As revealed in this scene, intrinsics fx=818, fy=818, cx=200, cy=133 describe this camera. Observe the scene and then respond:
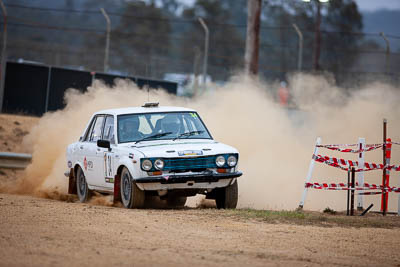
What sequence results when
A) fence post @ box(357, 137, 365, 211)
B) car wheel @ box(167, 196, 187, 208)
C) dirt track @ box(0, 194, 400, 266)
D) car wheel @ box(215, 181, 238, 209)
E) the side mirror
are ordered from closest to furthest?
dirt track @ box(0, 194, 400, 266) < car wheel @ box(215, 181, 238, 209) < the side mirror < fence post @ box(357, 137, 365, 211) < car wheel @ box(167, 196, 187, 208)

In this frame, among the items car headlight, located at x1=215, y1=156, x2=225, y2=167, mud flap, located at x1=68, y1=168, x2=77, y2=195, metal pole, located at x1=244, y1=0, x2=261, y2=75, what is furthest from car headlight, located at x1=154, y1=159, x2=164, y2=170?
metal pole, located at x1=244, y1=0, x2=261, y2=75

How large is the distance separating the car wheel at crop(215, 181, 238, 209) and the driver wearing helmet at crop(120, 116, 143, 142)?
160 centimetres

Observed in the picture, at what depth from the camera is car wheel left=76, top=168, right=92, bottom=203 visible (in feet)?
47.6

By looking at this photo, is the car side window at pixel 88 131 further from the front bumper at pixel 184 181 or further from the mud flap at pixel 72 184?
the front bumper at pixel 184 181

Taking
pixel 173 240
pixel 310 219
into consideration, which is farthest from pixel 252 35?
pixel 173 240

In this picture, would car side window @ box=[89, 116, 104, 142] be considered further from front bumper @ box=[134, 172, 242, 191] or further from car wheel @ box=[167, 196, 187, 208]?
front bumper @ box=[134, 172, 242, 191]

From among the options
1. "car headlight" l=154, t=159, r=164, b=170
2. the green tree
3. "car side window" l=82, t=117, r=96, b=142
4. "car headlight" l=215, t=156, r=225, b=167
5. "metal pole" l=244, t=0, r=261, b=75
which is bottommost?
"car headlight" l=154, t=159, r=164, b=170

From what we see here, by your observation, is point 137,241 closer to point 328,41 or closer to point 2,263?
point 2,263

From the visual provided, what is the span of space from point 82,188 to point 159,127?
7.67ft

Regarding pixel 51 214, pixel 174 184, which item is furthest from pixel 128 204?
pixel 51 214

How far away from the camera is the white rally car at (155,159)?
12227 mm

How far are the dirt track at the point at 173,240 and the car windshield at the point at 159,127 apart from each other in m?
1.62

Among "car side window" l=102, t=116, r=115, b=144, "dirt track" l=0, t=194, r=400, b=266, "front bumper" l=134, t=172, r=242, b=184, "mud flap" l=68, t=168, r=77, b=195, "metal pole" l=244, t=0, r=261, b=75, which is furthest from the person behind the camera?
"metal pole" l=244, t=0, r=261, b=75

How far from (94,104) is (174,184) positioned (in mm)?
8223
